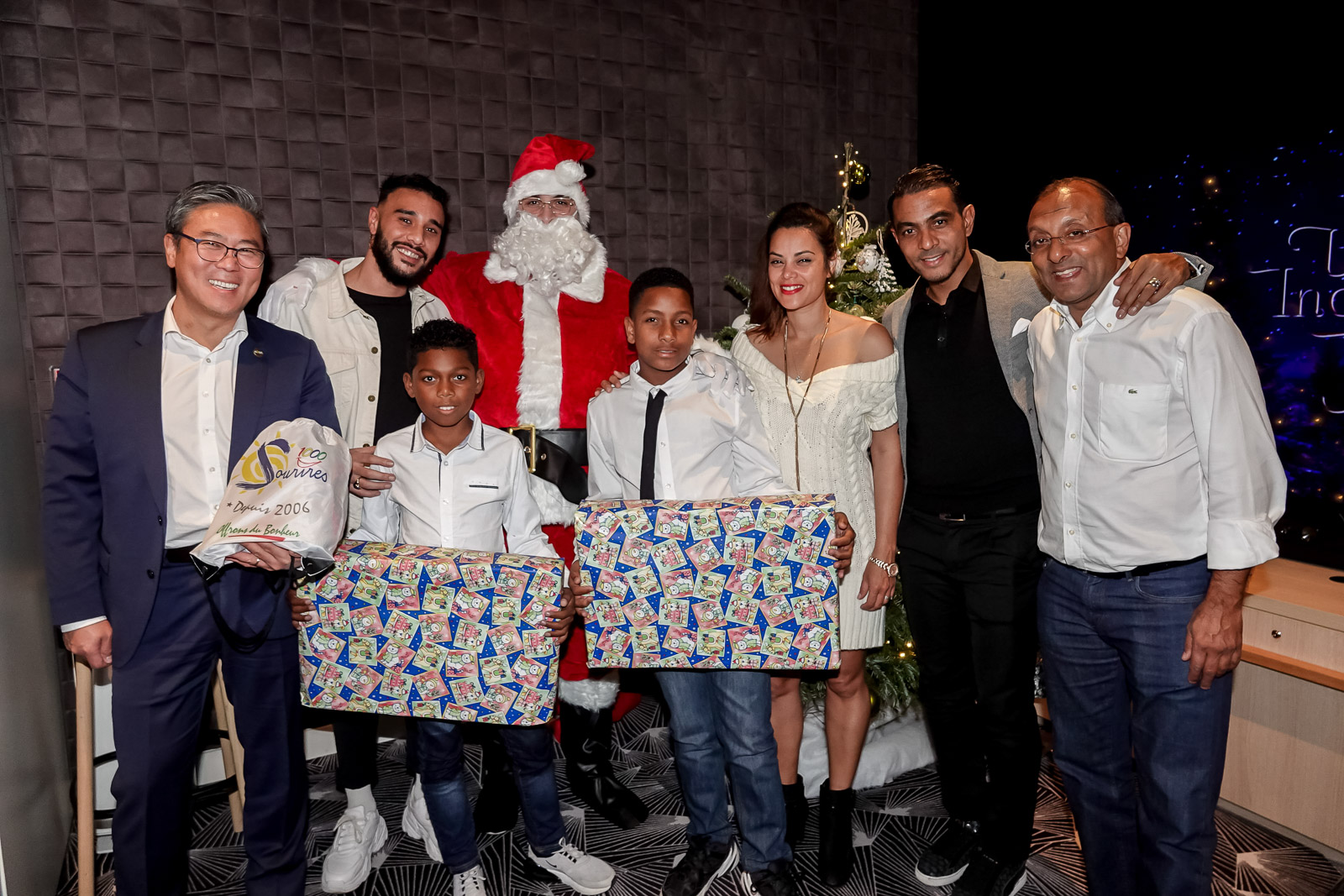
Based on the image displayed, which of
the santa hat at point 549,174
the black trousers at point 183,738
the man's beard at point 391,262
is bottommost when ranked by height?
the black trousers at point 183,738

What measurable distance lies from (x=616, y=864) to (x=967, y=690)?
4.07 feet

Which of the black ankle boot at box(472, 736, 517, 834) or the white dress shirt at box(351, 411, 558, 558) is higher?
the white dress shirt at box(351, 411, 558, 558)

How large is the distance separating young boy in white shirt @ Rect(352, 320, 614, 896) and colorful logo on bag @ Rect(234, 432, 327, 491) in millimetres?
448

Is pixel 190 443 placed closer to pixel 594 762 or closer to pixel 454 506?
pixel 454 506

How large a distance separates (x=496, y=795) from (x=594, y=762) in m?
0.35

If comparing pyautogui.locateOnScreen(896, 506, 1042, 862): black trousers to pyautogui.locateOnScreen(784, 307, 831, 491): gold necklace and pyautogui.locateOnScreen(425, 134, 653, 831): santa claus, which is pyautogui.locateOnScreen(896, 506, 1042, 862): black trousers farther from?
pyautogui.locateOnScreen(425, 134, 653, 831): santa claus

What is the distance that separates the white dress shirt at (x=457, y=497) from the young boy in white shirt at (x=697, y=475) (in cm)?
24

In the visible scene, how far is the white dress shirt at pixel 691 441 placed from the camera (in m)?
2.33

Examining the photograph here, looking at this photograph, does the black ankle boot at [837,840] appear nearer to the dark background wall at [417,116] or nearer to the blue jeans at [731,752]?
the blue jeans at [731,752]

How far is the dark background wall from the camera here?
305 centimetres

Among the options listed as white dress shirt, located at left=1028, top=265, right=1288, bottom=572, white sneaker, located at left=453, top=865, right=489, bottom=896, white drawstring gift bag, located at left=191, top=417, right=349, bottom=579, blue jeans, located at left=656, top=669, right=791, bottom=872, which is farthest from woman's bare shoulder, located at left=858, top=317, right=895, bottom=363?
white sneaker, located at left=453, top=865, right=489, bottom=896

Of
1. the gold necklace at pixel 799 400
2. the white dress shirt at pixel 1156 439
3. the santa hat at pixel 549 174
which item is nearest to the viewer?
the white dress shirt at pixel 1156 439

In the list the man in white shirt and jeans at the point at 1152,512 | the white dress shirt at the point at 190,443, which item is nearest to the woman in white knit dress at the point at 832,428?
the man in white shirt and jeans at the point at 1152,512

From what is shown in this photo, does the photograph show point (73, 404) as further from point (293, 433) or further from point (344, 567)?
point (344, 567)
